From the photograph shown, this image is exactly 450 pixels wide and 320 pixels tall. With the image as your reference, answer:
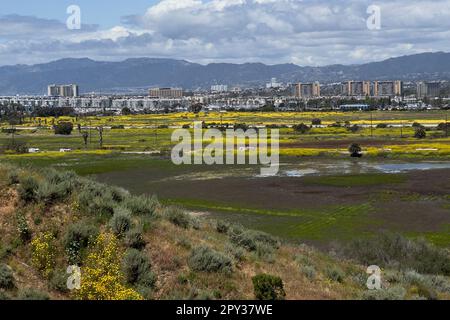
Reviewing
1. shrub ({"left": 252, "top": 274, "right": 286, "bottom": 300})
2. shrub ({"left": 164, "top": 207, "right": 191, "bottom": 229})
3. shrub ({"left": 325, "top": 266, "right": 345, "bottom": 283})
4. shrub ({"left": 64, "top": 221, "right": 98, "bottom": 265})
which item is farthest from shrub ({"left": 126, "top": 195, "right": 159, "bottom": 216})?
shrub ({"left": 325, "top": 266, "right": 345, "bottom": 283})

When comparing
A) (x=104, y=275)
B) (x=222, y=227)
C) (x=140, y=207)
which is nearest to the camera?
(x=104, y=275)

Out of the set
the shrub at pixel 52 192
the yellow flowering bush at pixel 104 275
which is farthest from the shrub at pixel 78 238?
the shrub at pixel 52 192

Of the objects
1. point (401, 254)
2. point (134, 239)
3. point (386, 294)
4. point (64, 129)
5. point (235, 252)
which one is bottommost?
point (401, 254)

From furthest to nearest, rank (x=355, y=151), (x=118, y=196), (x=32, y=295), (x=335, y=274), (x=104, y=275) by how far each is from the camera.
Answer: (x=355, y=151) < (x=118, y=196) < (x=335, y=274) < (x=104, y=275) < (x=32, y=295)

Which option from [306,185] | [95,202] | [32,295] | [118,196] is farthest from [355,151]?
[32,295]

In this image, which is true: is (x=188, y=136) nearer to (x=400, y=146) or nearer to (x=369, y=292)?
(x=400, y=146)

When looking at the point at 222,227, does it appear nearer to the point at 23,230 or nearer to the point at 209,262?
the point at 209,262

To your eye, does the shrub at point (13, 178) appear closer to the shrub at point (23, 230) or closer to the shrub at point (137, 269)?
the shrub at point (23, 230)
